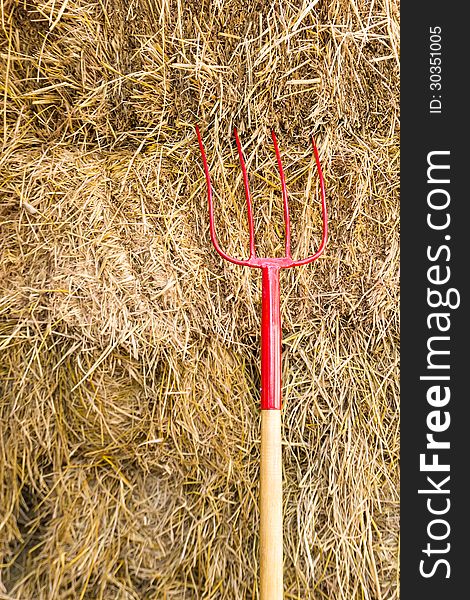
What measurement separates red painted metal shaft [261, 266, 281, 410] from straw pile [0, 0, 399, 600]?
0.29 feet

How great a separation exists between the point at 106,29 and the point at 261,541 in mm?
962

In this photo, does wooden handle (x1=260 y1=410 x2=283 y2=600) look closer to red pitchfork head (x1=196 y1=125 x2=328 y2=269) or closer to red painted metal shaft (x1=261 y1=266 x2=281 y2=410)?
red painted metal shaft (x1=261 y1=266 x2=281 y2=410)

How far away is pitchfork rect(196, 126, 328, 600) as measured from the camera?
3.89 ft

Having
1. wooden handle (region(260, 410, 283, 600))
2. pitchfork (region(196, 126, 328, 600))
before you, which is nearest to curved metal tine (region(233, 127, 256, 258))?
pitchfork (region(196, 126, 328, 600))

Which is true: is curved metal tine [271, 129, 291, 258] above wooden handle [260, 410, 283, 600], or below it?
above

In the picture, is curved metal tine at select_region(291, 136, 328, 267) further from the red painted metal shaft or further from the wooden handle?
the wooden handle

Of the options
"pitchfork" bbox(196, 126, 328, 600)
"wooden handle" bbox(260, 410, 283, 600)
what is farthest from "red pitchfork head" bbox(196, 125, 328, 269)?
"wooden handle" bbox(260, 410, 283, 600)

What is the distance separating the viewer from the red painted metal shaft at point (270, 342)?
122cm

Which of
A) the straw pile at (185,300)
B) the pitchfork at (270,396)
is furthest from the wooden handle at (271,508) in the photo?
the straw pile at (185,300)

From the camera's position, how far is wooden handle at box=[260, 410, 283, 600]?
118cm

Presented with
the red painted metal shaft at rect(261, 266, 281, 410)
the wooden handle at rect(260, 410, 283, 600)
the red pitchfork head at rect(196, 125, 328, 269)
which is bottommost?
the wooden handle at rect(260, 410, 283, 600)

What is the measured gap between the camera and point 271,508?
1.20 metres

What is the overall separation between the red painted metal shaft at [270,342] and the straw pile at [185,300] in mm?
87

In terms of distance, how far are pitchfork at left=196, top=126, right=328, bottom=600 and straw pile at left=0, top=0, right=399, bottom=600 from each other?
7cm
